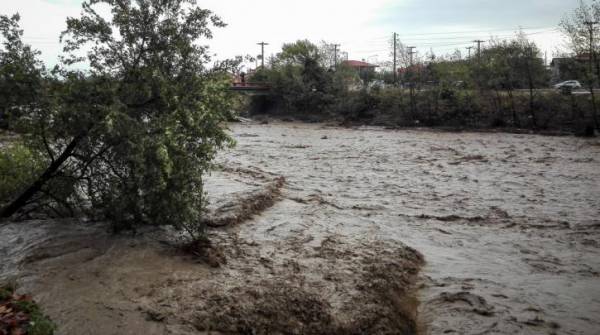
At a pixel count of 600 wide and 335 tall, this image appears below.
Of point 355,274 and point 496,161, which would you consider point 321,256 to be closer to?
point 355,274

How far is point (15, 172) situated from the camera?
1056 centimetres

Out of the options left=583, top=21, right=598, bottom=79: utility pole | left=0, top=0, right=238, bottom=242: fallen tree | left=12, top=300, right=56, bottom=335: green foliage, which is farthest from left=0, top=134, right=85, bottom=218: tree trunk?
left=583, top=21, right=598, bottom=79: utility pole

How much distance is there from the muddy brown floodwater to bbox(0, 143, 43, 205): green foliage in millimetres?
942

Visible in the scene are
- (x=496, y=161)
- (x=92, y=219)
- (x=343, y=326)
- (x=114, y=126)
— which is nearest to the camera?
(x=343, y=326)

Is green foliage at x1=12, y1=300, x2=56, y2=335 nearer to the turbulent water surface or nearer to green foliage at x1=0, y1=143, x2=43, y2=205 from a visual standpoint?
green foliage at x1=0, y1=143, x2=43, y2=205

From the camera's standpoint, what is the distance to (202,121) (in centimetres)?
→ 898

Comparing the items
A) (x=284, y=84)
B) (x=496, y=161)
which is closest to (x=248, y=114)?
(x=284, y=84)

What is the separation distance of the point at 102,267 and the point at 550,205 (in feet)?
37.5

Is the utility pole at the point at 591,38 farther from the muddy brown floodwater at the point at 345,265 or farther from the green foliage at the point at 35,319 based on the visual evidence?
the green foliage at the point at 35,319

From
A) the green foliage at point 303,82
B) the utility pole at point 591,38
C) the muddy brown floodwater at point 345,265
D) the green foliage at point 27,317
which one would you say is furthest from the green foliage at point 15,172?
the green foliage at point 303,82

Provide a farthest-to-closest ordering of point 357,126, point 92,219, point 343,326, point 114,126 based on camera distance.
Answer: point 357,126 < point 92,219 < point 114,126 < point 343,326

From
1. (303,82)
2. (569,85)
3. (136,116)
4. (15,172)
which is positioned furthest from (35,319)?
(303,82)

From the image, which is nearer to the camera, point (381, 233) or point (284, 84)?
point (381, 233)

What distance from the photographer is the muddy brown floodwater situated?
652 centimetres
